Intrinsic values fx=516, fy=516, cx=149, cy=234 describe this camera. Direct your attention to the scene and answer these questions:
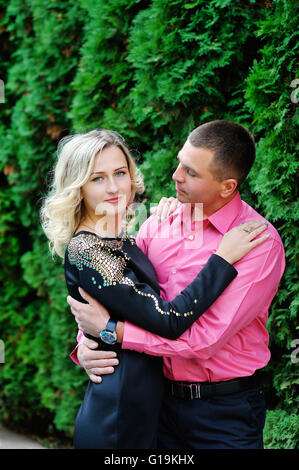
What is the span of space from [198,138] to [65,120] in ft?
8.60

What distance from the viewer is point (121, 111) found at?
4035 millimetres

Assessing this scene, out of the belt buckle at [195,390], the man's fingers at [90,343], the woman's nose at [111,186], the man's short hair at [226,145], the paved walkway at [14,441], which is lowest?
the paved walkway at [14,441]

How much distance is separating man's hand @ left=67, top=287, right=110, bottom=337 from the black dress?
4cm

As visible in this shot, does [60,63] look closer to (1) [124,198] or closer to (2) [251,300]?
(1) [124,198]

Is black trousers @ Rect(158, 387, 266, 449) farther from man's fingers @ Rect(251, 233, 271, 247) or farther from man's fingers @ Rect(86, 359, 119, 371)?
man's fingers @ Rect(251, 233, 271, 247)

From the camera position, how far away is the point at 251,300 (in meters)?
2.21

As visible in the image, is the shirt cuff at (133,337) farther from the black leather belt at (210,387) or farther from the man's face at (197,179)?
the man's face at (197,179)

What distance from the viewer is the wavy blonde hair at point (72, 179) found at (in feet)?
7.61

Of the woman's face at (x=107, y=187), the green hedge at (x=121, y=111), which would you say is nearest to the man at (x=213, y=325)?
the woman's face at (x=107, y=187)

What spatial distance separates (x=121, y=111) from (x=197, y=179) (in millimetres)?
1761

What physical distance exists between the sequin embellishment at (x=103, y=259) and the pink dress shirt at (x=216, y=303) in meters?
0.15

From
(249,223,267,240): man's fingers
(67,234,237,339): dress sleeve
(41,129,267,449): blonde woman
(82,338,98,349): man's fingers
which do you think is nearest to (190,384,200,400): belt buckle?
(41,129,267,449): blonde woman

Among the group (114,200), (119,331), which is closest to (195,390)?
(119,331)

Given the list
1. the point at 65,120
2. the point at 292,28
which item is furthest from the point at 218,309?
the point at 65,120
